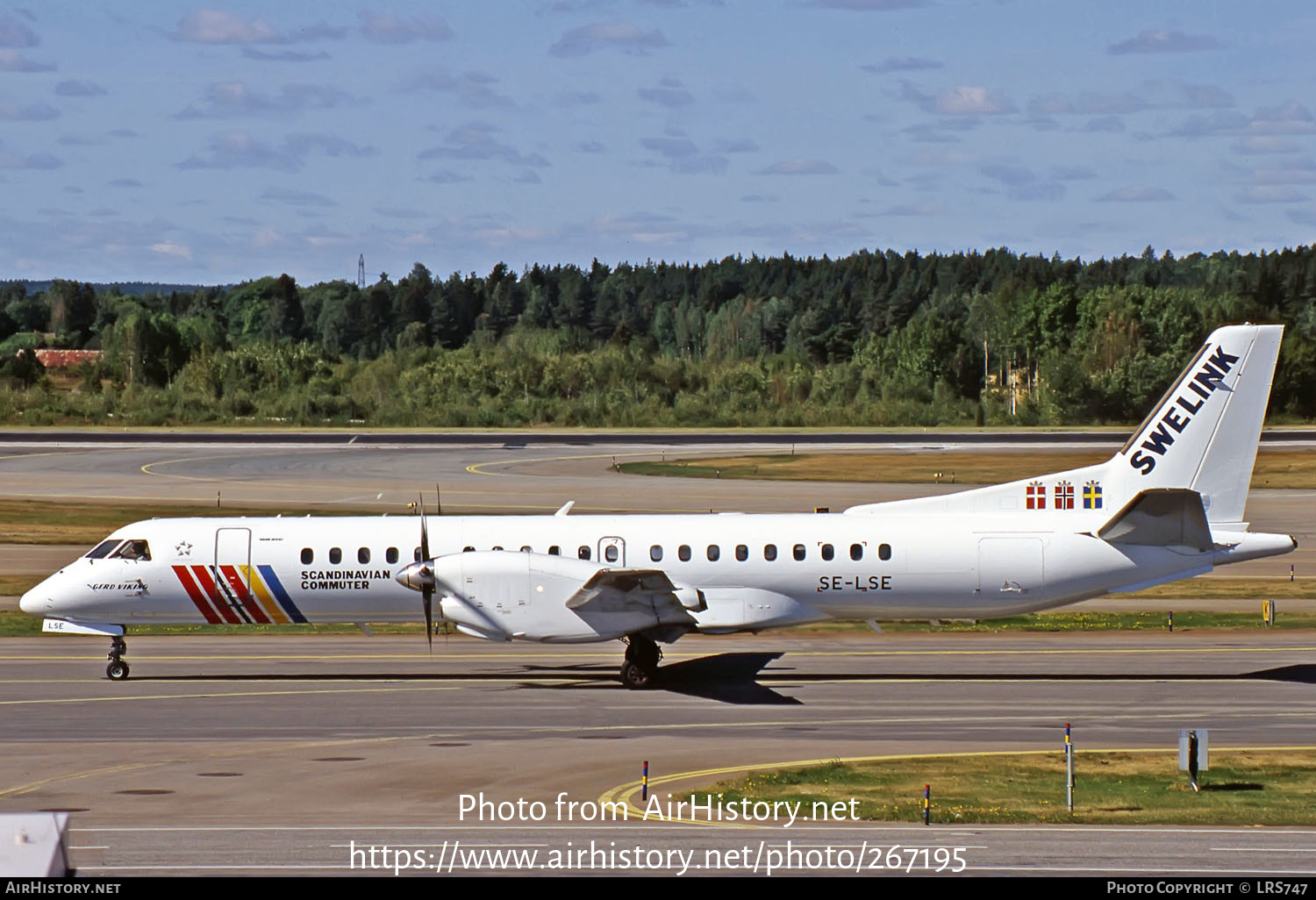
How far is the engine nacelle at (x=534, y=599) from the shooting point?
28516 millimetres

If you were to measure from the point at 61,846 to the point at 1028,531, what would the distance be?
24.1m

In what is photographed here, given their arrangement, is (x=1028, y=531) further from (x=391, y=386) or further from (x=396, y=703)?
(x=391, y=386)

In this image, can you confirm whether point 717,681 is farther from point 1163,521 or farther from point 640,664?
point 1163,521

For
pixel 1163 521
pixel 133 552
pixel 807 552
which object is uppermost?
pixel 1163 521

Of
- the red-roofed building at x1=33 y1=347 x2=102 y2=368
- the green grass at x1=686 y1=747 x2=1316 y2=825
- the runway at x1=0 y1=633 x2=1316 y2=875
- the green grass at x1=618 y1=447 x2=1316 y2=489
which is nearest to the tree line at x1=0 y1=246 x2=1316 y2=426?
the red-roofed building at x1=33 y1=347 x2=102 y2=368

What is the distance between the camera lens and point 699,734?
25.2 metres

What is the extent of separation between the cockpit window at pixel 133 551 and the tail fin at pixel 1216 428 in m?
19.7

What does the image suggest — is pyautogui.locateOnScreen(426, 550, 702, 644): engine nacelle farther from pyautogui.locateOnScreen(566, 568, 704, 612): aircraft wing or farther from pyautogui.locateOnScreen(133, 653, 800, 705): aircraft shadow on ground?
pyautogui.locateOnScreen(133, 653, 800, 705): aircraft shadow on ground

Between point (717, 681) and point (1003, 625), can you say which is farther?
point (1003, 625)

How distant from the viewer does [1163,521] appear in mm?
29047

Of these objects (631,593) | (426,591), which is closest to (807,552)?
(631,593)

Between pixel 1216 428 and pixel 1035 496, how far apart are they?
376cm

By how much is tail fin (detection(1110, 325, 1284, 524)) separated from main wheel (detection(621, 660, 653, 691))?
10.2m
